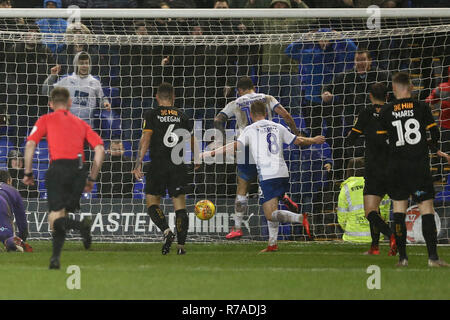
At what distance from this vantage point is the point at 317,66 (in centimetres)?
1441

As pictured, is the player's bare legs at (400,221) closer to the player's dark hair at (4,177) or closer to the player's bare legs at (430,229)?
the player's bare legs at (430,229)

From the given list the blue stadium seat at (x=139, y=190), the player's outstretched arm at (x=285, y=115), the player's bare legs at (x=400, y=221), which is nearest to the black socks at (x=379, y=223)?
the player's bare legs at (x=400, y=221)

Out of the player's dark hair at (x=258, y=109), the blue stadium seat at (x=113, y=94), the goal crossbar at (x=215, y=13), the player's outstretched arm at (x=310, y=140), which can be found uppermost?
the goal crossbar at (x=215, y=13)

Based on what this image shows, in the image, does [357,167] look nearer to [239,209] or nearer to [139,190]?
[239,209]

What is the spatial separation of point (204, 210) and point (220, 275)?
13.4 ft

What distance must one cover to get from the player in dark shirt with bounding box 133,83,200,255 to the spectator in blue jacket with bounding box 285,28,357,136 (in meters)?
3.61

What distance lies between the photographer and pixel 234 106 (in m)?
12.6

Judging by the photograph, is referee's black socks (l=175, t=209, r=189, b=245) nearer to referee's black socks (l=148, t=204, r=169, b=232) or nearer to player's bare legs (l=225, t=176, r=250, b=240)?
referee's black socks (l=148, t=204, r=169, b=232)

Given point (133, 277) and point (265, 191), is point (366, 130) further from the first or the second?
point (133, 277)

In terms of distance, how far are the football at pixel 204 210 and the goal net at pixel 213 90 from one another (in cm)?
66

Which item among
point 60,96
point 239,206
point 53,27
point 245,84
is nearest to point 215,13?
point 245,84

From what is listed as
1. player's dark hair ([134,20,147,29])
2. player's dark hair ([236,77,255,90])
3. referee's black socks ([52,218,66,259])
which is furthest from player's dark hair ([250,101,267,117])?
player's dark hair ([134,20,147,29])

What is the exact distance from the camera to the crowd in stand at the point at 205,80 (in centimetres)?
1378

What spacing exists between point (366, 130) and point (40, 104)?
599 cm
